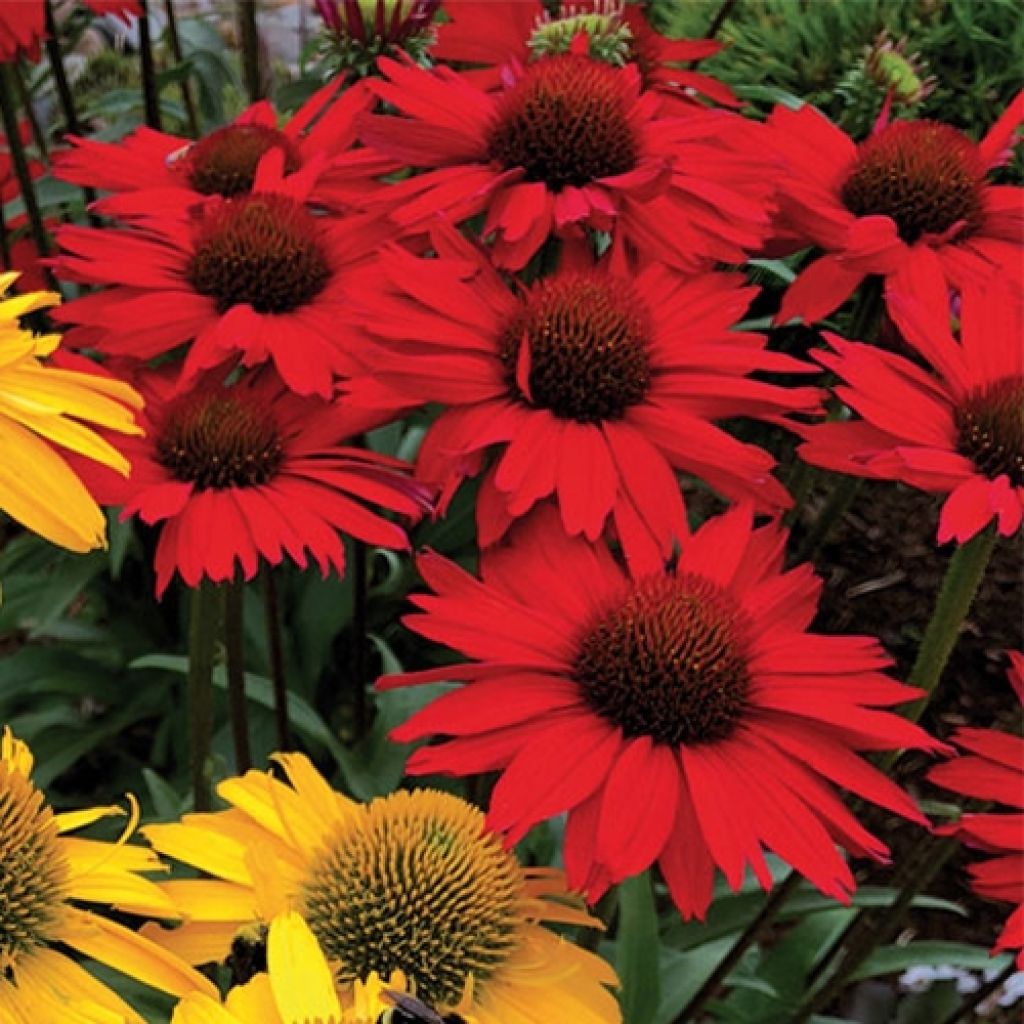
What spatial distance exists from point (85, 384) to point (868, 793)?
1.38ft

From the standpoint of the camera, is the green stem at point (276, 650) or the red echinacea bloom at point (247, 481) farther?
the green stem at point (276, 650)

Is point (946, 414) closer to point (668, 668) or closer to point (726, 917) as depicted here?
point (668, 668)

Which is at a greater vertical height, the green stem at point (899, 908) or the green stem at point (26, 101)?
the green stem at point (26, 101)

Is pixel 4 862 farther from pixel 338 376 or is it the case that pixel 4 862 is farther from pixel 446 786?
pixel 446 786

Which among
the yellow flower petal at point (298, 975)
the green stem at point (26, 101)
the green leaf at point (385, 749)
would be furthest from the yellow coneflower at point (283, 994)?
the green stem at point (26, 101)

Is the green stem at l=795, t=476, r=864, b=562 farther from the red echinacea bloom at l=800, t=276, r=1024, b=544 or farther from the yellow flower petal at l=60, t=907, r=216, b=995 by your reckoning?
the yellow flower petal at l=60, t=907, r=216, b=995

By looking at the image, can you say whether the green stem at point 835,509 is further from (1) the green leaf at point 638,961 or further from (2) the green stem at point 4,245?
(2) the green stem at point 4,245

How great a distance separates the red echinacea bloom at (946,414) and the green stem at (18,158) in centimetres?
72

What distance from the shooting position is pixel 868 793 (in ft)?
2.26

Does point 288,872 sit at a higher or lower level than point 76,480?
lower

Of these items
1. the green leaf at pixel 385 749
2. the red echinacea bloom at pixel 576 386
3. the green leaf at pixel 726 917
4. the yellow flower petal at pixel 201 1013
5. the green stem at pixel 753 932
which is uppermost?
the red echinacea bloom at pixel 576 386

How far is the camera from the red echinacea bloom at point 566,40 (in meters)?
1.10

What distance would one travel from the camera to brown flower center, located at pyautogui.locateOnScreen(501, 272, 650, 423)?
2.72 feet

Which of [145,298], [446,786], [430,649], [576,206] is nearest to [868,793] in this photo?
[576,206]
